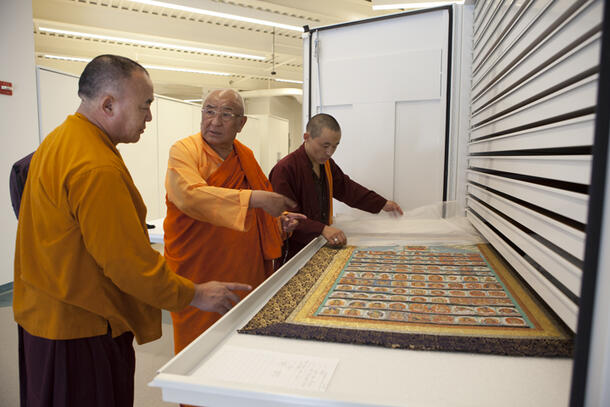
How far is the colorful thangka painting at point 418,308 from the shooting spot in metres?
0.85

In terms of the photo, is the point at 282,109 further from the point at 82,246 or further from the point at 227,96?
the point at 82,246

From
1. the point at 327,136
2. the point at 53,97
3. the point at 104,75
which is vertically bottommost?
the point at 327,136

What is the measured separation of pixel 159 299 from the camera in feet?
3.55

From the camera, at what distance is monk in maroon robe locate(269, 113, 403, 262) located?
214cm

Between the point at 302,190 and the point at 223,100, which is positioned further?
the point at 302,190

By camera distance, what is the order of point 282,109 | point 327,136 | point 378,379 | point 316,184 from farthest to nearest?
point 282,109, point 316,184, point 327,136, point 378,379

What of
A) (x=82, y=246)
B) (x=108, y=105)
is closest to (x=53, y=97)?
(x=108, y=105)

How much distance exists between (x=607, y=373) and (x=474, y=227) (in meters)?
1.54

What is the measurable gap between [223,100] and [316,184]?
2.43ft

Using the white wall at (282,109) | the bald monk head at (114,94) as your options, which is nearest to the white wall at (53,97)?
the bald monk head at (114,94)

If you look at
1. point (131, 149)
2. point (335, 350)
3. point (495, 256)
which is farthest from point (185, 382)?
point (131, 149)

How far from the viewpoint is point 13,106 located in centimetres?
368

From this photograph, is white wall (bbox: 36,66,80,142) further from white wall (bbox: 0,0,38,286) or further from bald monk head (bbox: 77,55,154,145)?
bald monk head (bbox: 77,55,154,145)

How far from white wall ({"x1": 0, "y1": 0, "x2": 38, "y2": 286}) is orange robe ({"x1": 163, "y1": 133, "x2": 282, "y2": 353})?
9.18ft
